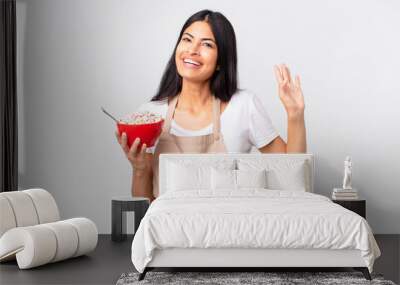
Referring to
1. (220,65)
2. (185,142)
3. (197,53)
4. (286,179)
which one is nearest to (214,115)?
(185,142)

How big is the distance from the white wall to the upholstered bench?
1.31 m

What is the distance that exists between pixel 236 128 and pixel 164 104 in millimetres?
758

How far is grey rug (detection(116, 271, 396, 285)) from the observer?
Result: 5086 mm

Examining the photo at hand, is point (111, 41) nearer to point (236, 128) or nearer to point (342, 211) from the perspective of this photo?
point (236, 128)

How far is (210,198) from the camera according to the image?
5.82 meters

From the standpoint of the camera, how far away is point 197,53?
24.0ft

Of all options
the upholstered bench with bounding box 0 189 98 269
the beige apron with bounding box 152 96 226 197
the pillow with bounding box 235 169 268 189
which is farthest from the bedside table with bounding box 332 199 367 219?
the upholstered bench with bounding box 0 189 98 269

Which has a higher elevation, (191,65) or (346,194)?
(191,65)

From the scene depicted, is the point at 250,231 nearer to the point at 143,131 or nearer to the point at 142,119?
the point at 143,131

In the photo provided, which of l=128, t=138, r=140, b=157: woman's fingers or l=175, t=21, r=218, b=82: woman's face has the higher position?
l=175, t=21, r=218, b=82: woman's face

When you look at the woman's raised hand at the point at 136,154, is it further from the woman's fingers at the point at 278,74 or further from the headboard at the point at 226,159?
the woman's fingers at the point at 278,74

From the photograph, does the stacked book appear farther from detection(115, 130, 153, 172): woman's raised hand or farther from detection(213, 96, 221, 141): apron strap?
detection(115, 130, 153, 172): woman's raised hand

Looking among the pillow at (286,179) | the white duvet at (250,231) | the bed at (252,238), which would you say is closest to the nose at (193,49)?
the pillow at (286,179)

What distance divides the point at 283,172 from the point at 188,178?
0.86m
